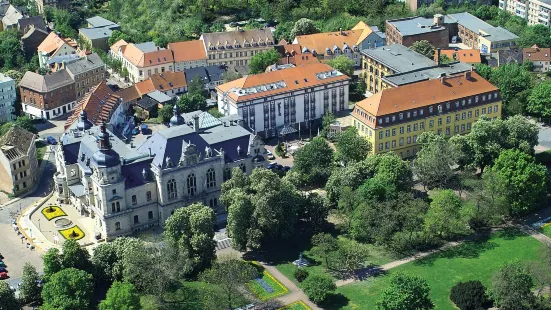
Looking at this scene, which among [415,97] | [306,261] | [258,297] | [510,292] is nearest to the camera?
[510,292]

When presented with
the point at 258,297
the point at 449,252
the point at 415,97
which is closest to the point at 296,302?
the point at 258,297

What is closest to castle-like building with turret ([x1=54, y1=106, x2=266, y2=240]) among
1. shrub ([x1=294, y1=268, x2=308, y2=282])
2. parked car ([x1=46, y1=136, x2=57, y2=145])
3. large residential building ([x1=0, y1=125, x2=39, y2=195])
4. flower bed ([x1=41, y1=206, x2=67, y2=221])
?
flower bed ([x1=41, y1=206, x2=67, y2=221])

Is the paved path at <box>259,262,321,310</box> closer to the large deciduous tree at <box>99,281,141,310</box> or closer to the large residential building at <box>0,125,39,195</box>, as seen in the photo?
the large deciduous tree at <box>99,281,141,310</box>

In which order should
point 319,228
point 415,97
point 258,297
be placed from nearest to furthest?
point 258,297 < point 319,228 < point 415,97

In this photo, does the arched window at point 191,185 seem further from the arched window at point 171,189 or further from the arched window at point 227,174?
the arched window at point 227,174

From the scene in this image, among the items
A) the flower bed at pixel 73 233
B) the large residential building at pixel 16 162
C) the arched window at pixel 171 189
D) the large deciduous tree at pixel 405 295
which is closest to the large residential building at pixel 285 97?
the arched window at pixel 171 189

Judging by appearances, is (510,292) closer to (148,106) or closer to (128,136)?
(128,136)

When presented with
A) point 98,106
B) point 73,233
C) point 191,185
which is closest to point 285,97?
point 98,106
